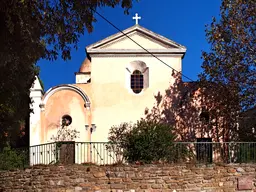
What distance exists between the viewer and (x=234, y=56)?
20016mm

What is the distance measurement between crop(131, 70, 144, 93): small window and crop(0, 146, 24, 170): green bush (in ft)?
32.1

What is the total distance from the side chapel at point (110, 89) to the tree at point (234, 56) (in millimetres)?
3417

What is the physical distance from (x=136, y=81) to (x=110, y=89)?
1.55 m

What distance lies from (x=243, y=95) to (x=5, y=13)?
13558mm

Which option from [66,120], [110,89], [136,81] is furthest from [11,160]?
[136,81]

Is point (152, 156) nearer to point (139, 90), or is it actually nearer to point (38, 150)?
point (38, 150)

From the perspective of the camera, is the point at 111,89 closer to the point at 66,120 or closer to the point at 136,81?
the point at 136,81

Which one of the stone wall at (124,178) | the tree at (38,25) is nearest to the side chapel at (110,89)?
the stone wall at (124,178)

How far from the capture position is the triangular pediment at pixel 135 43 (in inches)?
947

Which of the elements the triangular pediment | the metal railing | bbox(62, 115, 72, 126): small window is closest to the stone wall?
the metal railing

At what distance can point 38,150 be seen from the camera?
16188mm

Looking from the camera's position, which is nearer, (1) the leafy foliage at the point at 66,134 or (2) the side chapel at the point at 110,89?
(1) the leafy foliage at the point at 66,134

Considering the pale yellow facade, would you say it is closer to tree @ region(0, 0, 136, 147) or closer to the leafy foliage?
the leafy foliage

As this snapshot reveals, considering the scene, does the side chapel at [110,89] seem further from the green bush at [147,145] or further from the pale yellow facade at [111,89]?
the green bush at [147,145]
